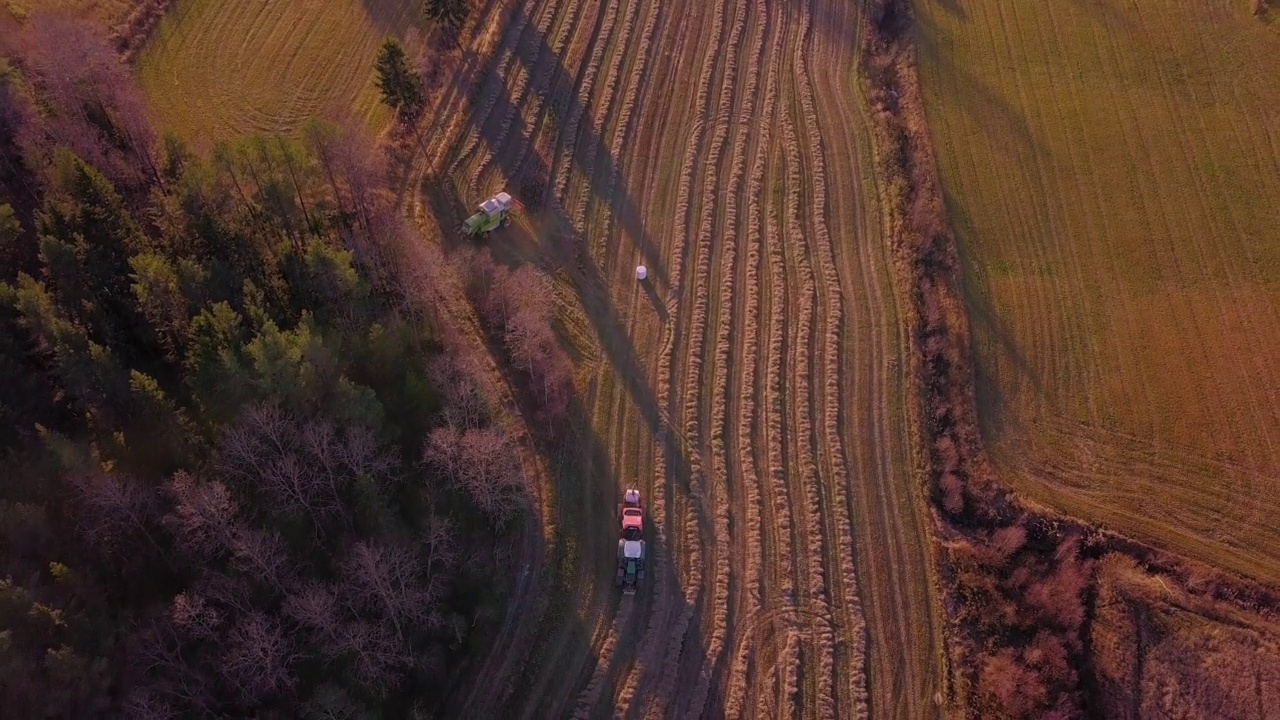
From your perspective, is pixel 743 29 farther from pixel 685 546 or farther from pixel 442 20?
pixel 685 546

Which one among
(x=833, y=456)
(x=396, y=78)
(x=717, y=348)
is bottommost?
(x=833, y=456)

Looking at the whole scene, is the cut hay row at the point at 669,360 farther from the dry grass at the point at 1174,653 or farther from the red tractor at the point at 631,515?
the dry grass at the point at 1174,653

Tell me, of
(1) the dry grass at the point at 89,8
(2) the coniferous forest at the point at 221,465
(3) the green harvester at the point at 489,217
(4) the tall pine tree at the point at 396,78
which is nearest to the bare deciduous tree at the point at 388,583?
(2) the coniferous forest at the point at 221,465

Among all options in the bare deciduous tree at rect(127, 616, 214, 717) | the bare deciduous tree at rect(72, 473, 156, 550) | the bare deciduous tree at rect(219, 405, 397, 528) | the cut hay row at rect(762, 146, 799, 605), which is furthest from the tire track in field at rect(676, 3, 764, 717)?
the bare deciduous tree at rect(72, 473, 156, 550)

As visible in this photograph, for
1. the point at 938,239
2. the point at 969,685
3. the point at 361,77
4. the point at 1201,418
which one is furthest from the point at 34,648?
the point at 1201,418

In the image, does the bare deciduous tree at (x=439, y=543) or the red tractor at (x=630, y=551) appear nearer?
the bare deciduous tree at (x=439, y=543)

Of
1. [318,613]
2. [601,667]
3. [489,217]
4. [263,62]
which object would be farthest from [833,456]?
[263,62]

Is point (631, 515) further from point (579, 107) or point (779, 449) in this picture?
point (579, 107)

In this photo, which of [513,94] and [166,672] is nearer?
[166,672]
